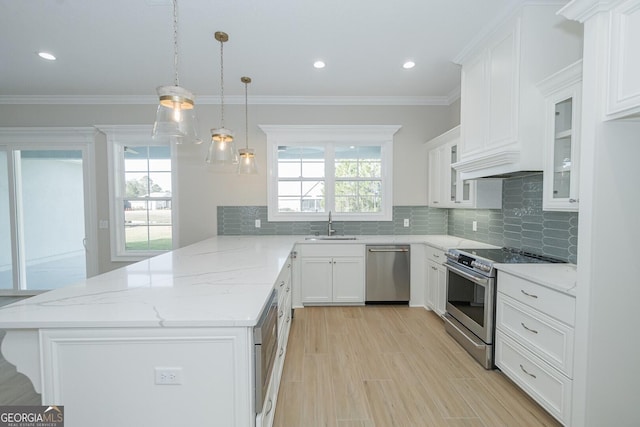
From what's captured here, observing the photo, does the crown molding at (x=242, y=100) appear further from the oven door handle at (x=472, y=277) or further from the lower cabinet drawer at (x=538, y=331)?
the lower cabinet drawer at (x=538, y=331)

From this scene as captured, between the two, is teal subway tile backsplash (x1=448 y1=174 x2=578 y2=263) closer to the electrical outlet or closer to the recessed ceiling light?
the electrical outlet

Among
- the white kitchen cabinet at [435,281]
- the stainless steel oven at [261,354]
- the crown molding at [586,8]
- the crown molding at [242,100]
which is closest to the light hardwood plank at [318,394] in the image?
the stainless steel oven at [261,354]

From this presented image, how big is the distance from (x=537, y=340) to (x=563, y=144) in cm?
139

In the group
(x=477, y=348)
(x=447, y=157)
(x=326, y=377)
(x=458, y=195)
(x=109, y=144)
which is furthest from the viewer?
(x=109, y=144)

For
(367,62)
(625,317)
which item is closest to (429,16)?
(367,62)

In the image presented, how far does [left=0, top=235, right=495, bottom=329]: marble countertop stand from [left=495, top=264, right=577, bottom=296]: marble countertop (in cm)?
171

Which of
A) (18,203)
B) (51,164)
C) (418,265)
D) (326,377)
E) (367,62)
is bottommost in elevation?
(326,377)

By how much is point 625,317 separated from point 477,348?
1.10m

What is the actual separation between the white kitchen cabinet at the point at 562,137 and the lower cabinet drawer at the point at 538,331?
0.76 metres

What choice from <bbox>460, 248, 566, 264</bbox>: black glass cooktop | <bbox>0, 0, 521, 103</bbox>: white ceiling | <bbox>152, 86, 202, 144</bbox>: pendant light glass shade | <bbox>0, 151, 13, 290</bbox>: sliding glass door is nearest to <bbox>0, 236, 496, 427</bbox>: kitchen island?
<bbox>152, 86, 202, 144</bbox>: pendant light glass shade

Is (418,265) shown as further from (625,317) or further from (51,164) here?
(51,164)

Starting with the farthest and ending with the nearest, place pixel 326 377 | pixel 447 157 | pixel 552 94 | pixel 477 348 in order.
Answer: pixel 447 157 < pixel 477 348 < pixel 326 377 < pixel 552 94

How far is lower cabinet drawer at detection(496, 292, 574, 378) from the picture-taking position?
1.66 m

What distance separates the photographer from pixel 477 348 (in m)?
2.39
